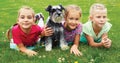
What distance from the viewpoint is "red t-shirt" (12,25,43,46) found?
8.98 m

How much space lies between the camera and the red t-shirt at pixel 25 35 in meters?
8.98

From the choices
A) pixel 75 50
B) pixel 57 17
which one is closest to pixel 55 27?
pixel 57 17

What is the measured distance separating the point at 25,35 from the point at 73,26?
1.27 meters

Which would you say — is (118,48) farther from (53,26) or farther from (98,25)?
(53,26)

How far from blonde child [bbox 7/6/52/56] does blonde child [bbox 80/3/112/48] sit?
1296 millimetres

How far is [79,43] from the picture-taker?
9.93 metres

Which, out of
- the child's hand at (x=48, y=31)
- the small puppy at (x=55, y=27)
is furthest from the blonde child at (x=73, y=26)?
the child's hand at (x=48, y=31)

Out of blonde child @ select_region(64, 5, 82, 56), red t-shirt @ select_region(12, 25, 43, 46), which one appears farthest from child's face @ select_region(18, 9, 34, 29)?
blonde child @ select_region(64, 5, 82, 56)

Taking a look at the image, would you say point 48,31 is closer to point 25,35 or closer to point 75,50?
point 25,35

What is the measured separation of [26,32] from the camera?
9070mm

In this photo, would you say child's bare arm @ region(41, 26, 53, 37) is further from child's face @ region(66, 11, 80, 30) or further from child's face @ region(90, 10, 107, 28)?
child's face @ region(90, 10, 107, 28)

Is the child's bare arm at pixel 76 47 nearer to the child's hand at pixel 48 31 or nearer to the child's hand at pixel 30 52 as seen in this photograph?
the child's hand at pixel 48 31

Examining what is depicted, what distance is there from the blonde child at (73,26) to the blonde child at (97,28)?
1.10ft

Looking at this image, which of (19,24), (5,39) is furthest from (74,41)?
(5,39)
